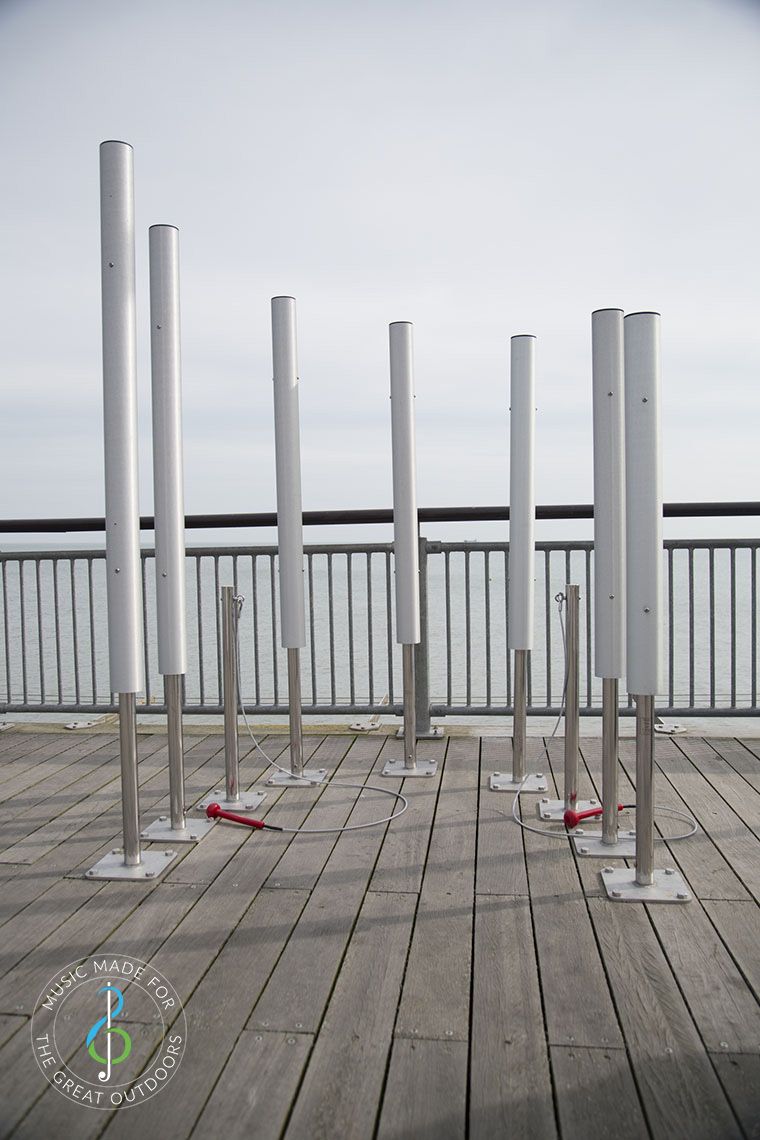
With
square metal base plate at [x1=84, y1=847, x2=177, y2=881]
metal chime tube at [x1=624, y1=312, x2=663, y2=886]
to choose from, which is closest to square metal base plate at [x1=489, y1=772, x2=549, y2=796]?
metal chime tube at [x1=624, y1=312, x2=663, y2=886]

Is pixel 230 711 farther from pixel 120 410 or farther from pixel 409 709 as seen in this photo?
pixel 120 410

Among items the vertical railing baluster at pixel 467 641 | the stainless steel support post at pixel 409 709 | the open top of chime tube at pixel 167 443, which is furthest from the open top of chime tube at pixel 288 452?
the vertical railing baluster at pixel 467 641

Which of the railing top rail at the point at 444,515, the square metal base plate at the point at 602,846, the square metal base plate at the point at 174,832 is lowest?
the square metal base plate at the point at 602,846

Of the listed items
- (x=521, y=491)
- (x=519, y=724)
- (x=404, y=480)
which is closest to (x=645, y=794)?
(x=519, y=724)

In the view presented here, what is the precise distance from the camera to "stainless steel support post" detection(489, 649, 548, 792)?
10.9 ft

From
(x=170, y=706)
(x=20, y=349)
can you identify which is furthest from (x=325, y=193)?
(x=20, y=349)

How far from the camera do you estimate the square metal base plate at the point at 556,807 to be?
9.77 ft

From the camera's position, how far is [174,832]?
2861mm

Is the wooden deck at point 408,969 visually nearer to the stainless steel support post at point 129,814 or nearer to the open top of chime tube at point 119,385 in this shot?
the stainless steel support post at point 129,814

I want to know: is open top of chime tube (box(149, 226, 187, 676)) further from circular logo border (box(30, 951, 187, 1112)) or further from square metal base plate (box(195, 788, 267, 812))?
circular logo border (box(30, 951, 187, 1112))

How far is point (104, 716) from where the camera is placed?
478 centimetres

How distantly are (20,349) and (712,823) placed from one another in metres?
7.58

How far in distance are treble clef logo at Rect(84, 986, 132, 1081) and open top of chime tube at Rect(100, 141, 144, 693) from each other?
36.8 inches

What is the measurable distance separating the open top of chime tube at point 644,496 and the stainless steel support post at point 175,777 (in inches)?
55.6
